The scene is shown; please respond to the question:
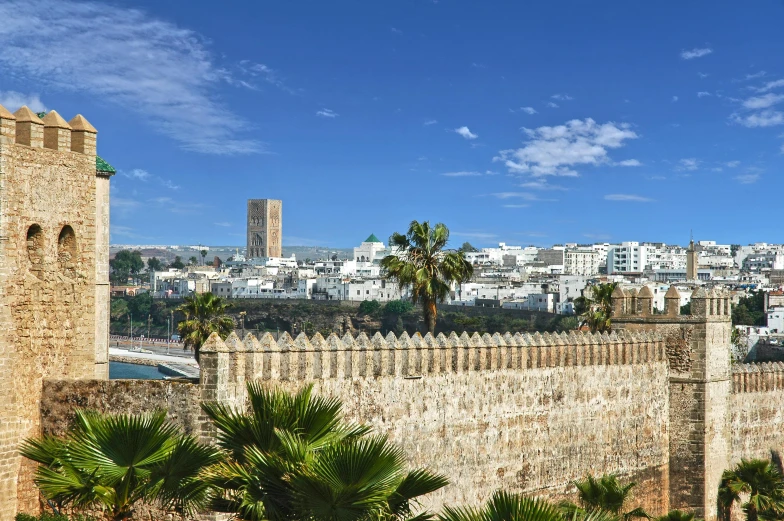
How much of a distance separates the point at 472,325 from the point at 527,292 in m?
25.4

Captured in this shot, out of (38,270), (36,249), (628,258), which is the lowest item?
(38,270)

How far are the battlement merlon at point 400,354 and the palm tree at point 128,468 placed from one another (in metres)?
2.23

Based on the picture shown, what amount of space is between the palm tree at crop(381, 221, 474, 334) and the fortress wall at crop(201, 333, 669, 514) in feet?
13.1

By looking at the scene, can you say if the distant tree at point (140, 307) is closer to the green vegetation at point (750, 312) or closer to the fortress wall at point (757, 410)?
the green vegetation at point (750, 312)

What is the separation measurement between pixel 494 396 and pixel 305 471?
850cm

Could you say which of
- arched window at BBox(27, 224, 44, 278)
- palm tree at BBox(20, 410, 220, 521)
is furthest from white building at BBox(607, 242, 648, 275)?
palm tree at BBox(20, 410, 220, 521)

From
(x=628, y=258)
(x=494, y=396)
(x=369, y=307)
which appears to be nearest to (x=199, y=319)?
(x=494, y=396)

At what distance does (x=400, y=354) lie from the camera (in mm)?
15180

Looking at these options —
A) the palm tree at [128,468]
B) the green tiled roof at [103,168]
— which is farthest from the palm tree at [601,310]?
the palm tree at [128,468]

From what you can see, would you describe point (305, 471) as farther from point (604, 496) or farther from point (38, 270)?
point (604, 496)

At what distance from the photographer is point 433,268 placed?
22344 millimetres

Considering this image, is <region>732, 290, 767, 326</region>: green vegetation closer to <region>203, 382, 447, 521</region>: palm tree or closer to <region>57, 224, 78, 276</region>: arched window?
<region>57, 224, 78, 276</region>: arched window

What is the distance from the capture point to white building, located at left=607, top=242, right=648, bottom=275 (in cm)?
17275

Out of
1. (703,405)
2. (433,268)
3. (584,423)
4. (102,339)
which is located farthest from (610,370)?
(102,339)
